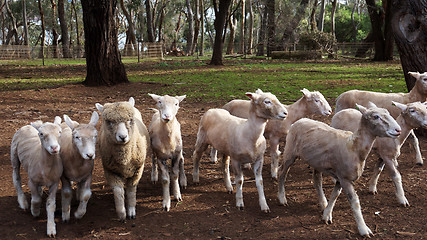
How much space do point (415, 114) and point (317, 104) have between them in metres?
1.69

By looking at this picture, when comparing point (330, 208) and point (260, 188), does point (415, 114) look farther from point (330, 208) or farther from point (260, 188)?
point (260, 188)

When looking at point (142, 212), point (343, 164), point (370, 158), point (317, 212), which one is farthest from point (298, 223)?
point (370, 158)

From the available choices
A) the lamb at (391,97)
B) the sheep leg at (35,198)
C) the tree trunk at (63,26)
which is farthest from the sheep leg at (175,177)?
the tree trunk at (63,26)

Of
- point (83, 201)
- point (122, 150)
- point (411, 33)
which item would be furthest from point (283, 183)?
point (411, 33)

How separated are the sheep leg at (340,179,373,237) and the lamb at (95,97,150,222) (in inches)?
107

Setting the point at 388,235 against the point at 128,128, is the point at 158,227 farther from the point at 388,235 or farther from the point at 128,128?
the point at 388,235

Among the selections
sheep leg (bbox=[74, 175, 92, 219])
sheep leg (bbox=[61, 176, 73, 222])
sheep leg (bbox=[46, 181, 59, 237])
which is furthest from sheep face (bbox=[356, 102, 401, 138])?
sheep leg (bbox=[46, 181, 59, 237])

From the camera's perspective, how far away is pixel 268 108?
5.36 meters

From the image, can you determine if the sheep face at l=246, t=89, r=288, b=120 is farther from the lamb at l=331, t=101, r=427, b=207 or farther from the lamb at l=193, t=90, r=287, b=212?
the lamb at l=331, t=101, r=427, b=207

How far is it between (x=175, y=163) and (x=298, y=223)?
6.43ft

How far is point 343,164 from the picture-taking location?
4809mm

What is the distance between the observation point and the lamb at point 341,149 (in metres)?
4.66

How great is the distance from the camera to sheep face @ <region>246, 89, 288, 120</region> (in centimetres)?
535

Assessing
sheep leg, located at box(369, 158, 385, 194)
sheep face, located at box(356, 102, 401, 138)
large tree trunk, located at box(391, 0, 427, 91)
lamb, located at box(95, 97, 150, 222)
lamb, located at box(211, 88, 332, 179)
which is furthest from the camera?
large tree trunk, located at box(391, 0, 427, 91)
